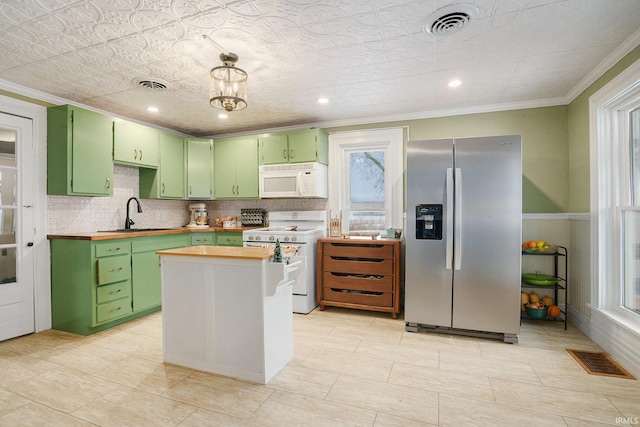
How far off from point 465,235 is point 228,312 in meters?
2.16

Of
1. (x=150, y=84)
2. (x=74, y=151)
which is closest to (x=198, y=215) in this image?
(x=74, y=151)

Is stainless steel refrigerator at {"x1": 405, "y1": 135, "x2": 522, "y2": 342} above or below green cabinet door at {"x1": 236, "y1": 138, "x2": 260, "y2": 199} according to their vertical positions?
below

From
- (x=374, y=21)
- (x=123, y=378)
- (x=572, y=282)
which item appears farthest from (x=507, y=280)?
(x=123, y=378)

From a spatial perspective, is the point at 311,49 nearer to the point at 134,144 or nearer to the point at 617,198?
the point at 134,144

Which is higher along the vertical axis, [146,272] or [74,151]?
[74,151]

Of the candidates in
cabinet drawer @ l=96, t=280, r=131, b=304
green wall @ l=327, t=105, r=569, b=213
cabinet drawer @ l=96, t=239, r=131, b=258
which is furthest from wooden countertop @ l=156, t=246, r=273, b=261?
green wall @ l=327, t=105, r=569, b=213

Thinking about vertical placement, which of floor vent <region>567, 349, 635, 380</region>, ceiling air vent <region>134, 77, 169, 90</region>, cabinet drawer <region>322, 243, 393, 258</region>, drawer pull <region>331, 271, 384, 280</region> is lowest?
floor vent <region>567, 349, 635, 380</region>

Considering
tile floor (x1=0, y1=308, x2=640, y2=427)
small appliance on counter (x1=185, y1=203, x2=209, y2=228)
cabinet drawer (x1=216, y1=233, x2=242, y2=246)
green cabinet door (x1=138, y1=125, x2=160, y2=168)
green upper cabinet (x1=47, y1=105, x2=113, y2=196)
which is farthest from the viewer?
small appliance on counter (x1=185, y1=203, x2=209, y2=228)

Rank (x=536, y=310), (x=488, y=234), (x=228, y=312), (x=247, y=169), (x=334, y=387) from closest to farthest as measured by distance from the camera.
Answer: (x=334, y=387) → (x=228, y=312) → (x=488, y=234) → (x=536, y=310) → (x=247, y=169)

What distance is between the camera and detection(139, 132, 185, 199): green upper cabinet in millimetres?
4148

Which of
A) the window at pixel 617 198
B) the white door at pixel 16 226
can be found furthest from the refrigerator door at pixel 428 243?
the white door at pixel 16 226

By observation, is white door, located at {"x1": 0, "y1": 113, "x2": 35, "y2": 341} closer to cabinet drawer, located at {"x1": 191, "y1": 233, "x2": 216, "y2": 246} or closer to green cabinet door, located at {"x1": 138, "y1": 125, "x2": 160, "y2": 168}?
green cabinet door, located at {"x1": 138, "y1": 125, "x2": 160, "y2": 168}

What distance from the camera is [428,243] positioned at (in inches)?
118

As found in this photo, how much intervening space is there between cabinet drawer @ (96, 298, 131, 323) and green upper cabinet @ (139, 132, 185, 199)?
4.78ft
